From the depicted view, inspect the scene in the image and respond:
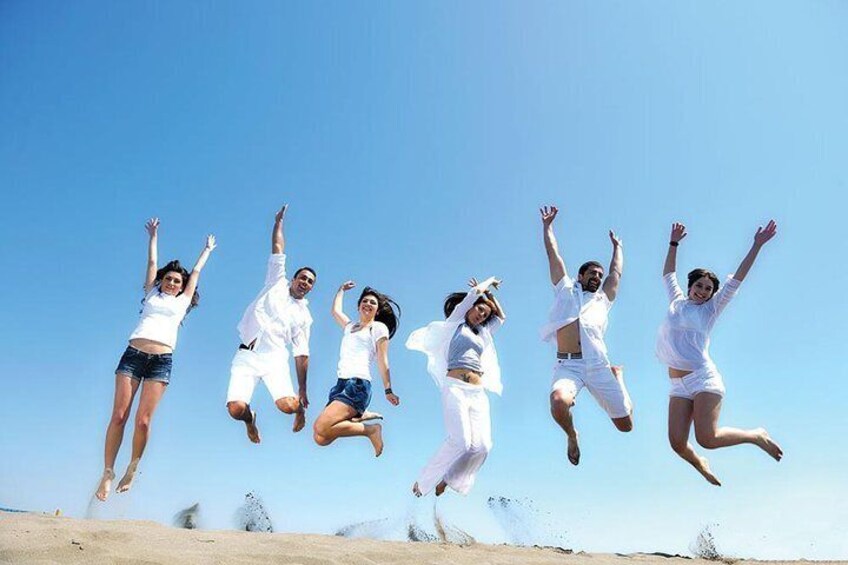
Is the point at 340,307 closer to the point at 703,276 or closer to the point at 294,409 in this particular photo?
the point at 294,409

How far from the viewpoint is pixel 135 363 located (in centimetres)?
884

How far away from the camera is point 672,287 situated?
921 cm

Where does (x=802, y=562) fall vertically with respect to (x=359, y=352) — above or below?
below

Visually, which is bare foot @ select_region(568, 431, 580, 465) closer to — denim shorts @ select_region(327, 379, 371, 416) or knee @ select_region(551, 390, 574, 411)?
knee @ select_region(551, 390, 574, 411)

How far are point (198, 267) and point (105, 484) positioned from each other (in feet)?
9.87

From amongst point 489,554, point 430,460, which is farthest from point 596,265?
point 489,554

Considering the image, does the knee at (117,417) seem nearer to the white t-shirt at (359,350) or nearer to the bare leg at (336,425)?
the bare leg at (336,425)

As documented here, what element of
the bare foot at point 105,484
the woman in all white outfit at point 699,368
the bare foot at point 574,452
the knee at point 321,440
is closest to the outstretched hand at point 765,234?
the woman in all white outfit at point 699,368

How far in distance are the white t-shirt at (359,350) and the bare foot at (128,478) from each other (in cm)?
281

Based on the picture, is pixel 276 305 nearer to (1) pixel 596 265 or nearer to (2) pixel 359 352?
(2) pixel 359 352

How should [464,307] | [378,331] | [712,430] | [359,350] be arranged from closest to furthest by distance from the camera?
[712,430], [464,307], [359,350], [378,331]

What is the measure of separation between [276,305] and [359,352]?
53.1 inches

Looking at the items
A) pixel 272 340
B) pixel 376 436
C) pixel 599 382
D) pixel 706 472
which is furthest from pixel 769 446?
pixel 272 340

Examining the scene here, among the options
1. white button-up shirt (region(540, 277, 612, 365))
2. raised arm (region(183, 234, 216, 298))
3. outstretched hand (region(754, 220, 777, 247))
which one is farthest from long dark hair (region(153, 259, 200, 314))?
outstretched hand (region(754, 220, 777, 247))
